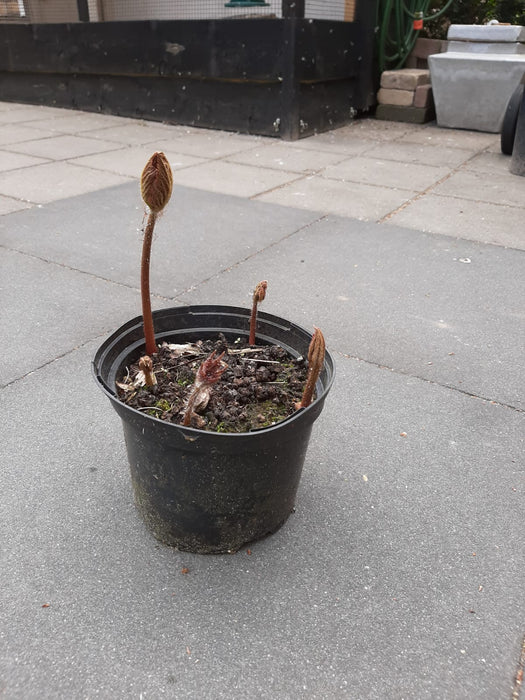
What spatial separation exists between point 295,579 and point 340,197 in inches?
176

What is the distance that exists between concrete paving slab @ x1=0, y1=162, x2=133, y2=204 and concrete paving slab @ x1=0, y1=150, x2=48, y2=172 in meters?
0.17

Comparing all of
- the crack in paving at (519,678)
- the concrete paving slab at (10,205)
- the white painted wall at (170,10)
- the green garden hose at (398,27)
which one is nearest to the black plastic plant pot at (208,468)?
the crack in paving at (519,678)

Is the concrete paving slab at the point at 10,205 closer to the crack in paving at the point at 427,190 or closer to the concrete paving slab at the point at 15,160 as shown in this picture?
the concrete paving slab at the point at 15,160

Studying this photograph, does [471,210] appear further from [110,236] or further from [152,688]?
[152,688]

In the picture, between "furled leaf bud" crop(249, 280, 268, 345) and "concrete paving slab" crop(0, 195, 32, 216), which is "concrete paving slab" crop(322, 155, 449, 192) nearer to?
"concrete paving slab" crop(0, 195, 32, 216)

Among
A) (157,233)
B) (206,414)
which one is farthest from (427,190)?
(206,414)

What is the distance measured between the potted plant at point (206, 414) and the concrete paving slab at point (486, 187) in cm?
436

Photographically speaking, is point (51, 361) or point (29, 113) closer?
point (51, 361)

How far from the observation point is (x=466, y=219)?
512cm

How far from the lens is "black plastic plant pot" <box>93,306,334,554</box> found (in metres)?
1.61

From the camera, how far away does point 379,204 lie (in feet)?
18.0

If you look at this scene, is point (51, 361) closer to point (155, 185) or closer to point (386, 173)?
point (155, 185)

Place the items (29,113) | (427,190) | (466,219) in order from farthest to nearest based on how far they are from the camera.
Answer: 1. (29,113)
2. (427,190)
3. (466,219)

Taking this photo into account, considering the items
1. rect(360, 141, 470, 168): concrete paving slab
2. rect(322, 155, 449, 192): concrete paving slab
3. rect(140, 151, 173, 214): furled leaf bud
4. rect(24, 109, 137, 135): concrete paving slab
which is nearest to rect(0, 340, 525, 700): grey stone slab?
rect(140, 151, 173, 214): furled leaf bud
